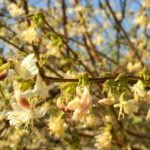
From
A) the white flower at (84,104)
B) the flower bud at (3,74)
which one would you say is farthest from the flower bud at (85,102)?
the flower bud at (3,74)

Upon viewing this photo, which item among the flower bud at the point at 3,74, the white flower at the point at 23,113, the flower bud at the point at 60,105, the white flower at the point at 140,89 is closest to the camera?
the flower bud at the point at 3,74

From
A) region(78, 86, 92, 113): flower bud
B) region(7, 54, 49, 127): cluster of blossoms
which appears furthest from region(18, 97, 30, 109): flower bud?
region(78, 86, 92, 113): flower bud

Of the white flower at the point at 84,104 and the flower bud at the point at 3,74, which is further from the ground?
the flower bud at the point at 3,74

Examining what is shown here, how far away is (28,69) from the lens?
2.43 ft

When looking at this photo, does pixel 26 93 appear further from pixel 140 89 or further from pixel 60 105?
pixel 140 89

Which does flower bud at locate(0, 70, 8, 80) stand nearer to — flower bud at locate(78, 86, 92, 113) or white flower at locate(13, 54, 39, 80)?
white flower at locate(13, 54, 39, 80)

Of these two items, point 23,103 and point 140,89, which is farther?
point 140,89

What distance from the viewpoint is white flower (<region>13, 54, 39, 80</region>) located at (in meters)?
0.73

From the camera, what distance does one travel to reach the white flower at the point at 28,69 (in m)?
0.73

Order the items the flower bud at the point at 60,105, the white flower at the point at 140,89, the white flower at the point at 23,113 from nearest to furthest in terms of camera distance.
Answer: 1. the white flower at the point at 23,113
2. the flower bud at the point at 60,105
3. the white flower at the point at 140,89

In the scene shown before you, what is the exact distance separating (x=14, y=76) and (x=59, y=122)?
521 mm

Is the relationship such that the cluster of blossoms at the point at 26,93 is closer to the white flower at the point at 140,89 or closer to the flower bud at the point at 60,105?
the flower bud at the point at 60,105

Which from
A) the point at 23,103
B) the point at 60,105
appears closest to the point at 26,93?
the point at 23,103

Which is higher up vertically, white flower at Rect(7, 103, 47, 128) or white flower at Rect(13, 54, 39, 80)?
white flower at Rect(13, 54, 39, 80)
